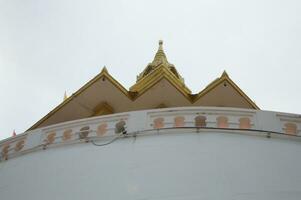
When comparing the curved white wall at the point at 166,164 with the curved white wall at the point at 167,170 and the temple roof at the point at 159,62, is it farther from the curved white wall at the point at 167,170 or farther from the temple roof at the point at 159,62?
the temple roof at the point at 159,62

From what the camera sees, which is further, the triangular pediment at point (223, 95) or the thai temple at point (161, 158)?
the triangular pediment at point (223, 95)

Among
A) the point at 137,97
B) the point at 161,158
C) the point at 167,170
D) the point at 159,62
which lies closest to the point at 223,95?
the point at 137,97

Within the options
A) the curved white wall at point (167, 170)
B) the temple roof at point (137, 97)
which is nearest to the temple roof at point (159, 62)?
the temple roof at point (137, 97)

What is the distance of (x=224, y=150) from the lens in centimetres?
702

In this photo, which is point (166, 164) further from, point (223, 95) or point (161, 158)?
point (223, 95)

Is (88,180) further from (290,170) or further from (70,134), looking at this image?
(290,170)

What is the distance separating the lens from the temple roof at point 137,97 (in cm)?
1056

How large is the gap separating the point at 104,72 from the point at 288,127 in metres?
4.18

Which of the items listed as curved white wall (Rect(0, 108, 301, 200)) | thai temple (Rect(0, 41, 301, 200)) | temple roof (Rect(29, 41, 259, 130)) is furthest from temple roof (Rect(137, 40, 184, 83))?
curved white wall (Rect(0, 108, 301, 200))

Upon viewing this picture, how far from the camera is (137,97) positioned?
10820 mm

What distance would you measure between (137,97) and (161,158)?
3947 millimetres

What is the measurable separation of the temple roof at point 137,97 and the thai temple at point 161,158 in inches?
102

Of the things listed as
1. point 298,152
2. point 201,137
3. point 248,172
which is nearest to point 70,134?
point 201,137

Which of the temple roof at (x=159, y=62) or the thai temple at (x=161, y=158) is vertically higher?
the temple roof at (x=159, y=62)
